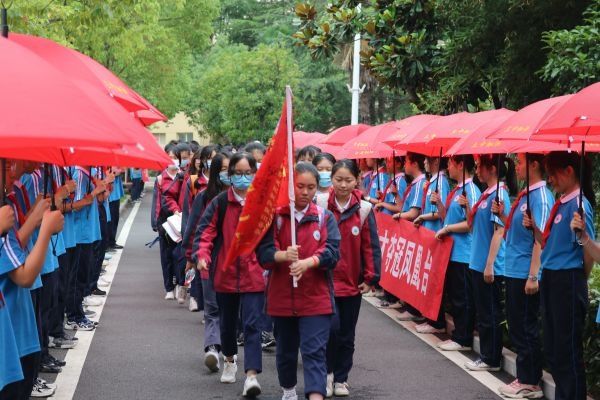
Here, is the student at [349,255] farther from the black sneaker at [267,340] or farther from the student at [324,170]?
the black sneaker at [267,340]

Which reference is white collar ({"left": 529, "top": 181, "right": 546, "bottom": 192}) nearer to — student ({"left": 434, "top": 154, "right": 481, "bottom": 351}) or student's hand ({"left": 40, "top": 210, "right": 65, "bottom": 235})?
student ({"left": 434, "top": 154, "right": 481, "bottom": 351})

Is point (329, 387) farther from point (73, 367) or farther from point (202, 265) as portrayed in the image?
point (73, 367)

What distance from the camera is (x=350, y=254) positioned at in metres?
8.09

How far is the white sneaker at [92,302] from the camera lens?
12961 millimetres

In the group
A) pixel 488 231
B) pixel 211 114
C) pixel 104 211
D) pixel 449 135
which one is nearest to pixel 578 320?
pixel 488 231

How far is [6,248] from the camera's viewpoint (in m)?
5.24

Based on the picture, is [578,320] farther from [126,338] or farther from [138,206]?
[138,206]

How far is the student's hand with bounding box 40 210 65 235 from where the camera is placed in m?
5.06

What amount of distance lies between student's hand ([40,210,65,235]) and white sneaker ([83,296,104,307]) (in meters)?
7.96

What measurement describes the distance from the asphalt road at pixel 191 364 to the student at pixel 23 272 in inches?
92.2

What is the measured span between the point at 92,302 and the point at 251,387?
5.53 m

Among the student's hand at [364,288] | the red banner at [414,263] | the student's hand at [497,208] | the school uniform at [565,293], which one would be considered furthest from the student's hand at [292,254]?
the red banner at [414,263]

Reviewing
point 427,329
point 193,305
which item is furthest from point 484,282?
point 193,305

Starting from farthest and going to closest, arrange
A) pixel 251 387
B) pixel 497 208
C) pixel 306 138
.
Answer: pixel 306 138, pixel 497 208, pixel 251 387
